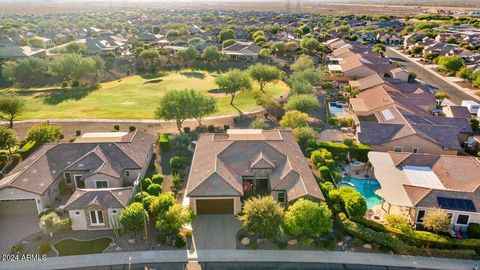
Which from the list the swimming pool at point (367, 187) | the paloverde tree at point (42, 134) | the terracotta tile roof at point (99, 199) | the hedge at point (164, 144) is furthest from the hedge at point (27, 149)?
the swimming pool at point (367, 187)

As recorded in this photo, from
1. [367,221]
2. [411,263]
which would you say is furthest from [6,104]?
[411,263]

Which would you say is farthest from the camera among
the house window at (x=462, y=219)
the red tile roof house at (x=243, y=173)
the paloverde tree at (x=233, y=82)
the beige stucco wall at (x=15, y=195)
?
the paloverde tree at (x=233, y=82)

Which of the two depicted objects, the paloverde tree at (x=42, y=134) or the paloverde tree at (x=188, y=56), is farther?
the paloverde tree at (x=188, y=56)

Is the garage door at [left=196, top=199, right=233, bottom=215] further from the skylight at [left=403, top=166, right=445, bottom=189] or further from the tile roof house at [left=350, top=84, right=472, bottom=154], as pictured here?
the tile roof house at [left=350, top=84, right=472, bottom=154]

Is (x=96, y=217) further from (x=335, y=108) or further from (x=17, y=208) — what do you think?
(x=335, y=108)

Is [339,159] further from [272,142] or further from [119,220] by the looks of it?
[119,220]

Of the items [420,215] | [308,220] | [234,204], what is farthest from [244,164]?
[420,215]

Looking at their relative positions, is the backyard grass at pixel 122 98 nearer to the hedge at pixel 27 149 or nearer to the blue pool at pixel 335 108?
the blue pool at pixel 335 108
